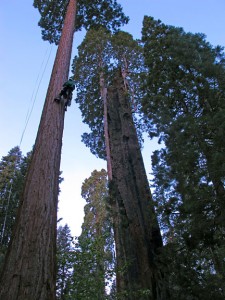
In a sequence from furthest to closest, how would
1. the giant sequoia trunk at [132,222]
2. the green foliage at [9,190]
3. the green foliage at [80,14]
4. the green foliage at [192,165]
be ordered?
the green foliage at [9,190]
the green foliage at [80,14]
the giant sequoia trunk at [132,222]
the green foliage at [192,165]

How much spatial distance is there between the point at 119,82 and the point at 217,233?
7.96 meters

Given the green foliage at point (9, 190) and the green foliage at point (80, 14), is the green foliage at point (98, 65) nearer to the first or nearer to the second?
the green foliage at point (80, 14)

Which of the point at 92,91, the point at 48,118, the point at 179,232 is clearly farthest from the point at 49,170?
the point at 92,91

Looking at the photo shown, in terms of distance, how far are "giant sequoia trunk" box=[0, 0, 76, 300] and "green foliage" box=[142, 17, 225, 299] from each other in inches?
107

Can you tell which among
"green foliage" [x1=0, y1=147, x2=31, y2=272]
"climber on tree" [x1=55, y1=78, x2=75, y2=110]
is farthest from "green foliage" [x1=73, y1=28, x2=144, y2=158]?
"climber on tree" [x1=55, y1=78, x2=75, y2=110]

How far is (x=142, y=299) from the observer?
5.68m

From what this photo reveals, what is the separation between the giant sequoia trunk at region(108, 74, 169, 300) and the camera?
20.5 ft

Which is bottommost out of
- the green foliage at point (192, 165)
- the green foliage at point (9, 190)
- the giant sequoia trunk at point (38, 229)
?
the giant sequoia trunk at point (38, 229)

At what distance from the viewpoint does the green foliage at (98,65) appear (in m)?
14.7

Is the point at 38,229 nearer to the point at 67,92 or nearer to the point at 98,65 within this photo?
the point at 67,92

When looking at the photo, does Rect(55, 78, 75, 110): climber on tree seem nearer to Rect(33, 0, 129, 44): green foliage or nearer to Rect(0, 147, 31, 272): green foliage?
Rect(33, 0, 129, 44): green foliage

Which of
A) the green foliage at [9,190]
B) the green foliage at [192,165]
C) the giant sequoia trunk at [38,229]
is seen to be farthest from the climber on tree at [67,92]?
the green foliage at [9,190]

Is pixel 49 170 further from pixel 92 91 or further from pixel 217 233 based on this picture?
pixel 92 91

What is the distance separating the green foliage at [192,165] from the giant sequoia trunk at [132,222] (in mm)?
398
